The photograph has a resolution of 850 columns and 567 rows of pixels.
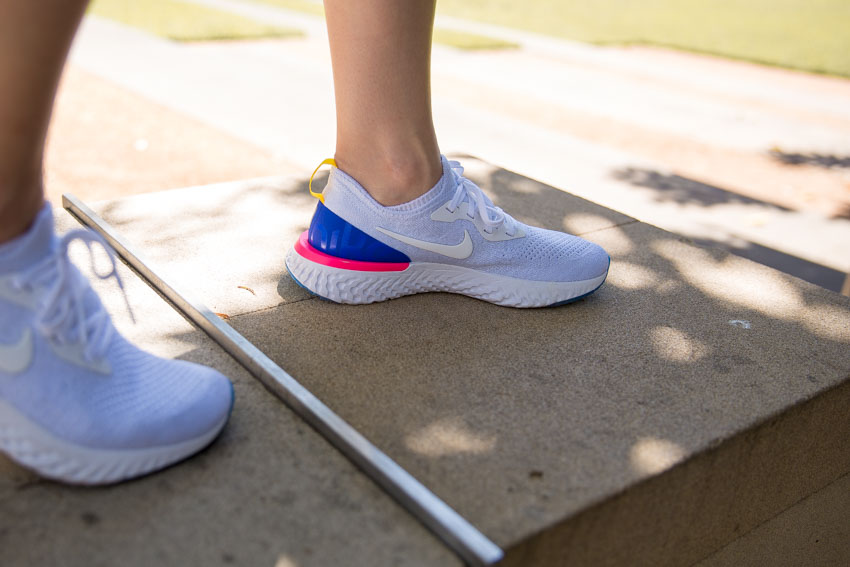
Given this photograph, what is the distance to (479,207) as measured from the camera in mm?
1641

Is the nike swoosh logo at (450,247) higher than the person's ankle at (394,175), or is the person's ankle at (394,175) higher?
the person's ankle at (394,175)

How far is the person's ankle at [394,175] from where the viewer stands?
5.18ft

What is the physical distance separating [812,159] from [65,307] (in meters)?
5.10

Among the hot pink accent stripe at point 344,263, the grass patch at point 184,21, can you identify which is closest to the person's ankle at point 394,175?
the hot pink accent stripe at point 344,263

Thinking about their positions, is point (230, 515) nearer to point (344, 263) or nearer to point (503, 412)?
point (503, 412)

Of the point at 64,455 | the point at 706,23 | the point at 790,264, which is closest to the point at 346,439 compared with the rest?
the point at 64,455

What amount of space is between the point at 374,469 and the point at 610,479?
34 cm

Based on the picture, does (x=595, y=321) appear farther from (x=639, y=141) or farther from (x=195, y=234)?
(x=639, y=141)

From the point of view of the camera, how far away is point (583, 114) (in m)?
5.97

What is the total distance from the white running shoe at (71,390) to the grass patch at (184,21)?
7.63 metres

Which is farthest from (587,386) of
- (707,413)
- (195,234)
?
(195,234)

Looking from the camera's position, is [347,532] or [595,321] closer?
[347,532]

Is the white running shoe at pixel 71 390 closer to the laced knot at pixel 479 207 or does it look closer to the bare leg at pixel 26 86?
the bare leg at pixel 26 86

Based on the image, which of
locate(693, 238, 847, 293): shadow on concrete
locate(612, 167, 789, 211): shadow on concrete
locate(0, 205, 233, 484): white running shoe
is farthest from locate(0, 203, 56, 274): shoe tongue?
locate(612, 167, 789, 211): shadow on concrete
